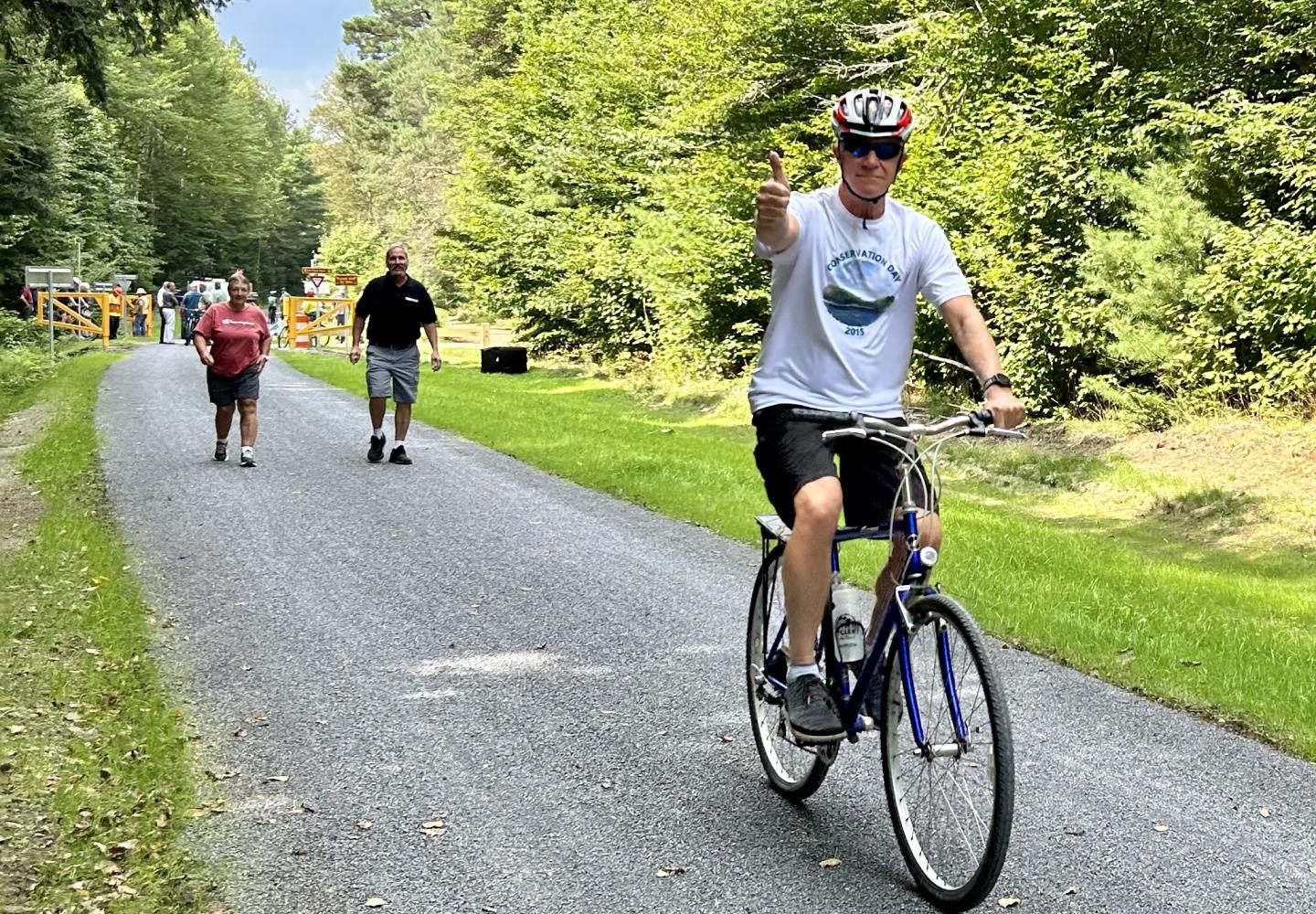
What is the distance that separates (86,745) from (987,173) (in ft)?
50.1

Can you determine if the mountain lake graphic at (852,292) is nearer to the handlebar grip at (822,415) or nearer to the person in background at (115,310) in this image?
the handlebar grip at (822,415)

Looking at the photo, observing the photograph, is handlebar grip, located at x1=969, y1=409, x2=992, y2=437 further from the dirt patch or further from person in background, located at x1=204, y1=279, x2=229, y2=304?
person in background, located at x1=204, y1=279, x2=229, y2=304

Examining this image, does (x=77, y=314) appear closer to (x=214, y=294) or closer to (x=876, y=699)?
(x=214, y=294)

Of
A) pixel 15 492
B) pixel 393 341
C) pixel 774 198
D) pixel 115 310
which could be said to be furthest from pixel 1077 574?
pixel 115 310

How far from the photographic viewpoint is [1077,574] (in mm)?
9867

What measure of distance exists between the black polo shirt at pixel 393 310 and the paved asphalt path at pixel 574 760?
476 cm

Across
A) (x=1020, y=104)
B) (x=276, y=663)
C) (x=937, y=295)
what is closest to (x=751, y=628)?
(x=937, y=295)

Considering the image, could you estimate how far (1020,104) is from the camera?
1811 cm

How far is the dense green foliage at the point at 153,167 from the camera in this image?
28094 millimetres

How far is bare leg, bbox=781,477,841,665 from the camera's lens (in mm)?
3992

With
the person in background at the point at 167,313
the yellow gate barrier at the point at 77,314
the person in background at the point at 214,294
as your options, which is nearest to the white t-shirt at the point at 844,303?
the yellow gate barrier at the point at 77,314

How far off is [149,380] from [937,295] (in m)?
23.3

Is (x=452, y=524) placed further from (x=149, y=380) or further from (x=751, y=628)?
(x=149, y=380)

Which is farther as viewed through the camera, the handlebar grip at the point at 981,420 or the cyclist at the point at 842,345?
the cyclist at the point at 842,345
